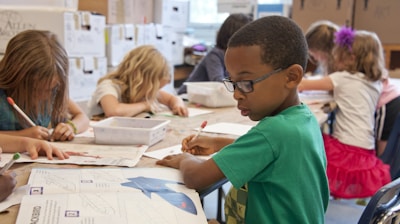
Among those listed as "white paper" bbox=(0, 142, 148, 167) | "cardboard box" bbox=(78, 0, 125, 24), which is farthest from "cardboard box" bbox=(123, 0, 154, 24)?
"white paper" bbox=(0, 142, 148, 167)

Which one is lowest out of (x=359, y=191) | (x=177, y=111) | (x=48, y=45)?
(x=359, y=191)

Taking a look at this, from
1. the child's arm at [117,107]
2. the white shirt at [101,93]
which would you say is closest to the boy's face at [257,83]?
the child's arm at [117,107]

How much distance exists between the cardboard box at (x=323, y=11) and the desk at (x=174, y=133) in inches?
69.0

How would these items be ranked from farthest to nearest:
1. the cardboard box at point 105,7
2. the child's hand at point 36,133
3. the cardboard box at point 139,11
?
the cardboard box at point 139,11 → the cardboard box at point 105,7 → the child's hand at point 36,133

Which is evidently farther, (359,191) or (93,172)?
(359,191)

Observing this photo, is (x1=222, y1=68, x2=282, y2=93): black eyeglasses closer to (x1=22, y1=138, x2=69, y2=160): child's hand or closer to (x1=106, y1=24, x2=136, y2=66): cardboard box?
(x1=22, y1=138, x2=69, y2=160): child's hand

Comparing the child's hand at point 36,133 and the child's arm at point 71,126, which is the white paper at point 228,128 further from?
the child's hand at point 36,133

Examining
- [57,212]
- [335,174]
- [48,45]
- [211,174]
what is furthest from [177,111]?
[57,212]

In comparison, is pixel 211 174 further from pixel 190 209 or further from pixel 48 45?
pixel 48 45

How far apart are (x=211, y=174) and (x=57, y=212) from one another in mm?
334

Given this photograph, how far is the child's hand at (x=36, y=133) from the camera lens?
55.0 inches

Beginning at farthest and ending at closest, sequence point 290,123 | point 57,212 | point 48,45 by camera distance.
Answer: point 48,45, point 290,123, point 57,212

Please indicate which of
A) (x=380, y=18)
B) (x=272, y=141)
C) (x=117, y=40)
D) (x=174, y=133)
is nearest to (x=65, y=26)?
(x=117, y=40)

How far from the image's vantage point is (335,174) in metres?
2.32
